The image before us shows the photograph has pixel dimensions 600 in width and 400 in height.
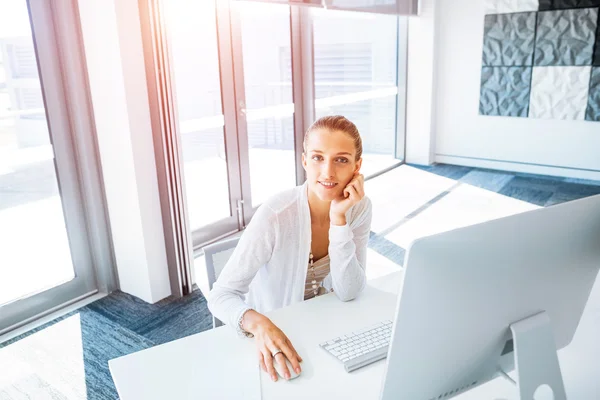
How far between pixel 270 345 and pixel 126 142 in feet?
6.18

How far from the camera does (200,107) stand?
12.3ft

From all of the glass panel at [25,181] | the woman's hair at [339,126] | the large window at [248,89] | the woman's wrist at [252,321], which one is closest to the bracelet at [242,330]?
the woman's wrist at [252,321]

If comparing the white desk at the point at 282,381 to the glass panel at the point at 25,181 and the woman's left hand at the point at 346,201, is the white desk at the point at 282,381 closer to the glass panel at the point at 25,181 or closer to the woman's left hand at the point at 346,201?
the woman's left hand at the point at 346,201

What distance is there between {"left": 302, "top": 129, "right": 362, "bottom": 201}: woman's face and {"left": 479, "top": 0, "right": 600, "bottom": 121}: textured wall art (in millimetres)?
4678

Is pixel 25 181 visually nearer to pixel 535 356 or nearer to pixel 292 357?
pixel 292 357

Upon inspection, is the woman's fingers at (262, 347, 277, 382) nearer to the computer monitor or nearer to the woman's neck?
the computer monitor

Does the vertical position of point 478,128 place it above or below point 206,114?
below

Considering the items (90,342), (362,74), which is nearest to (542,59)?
(362,74)

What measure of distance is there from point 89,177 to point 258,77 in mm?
1752

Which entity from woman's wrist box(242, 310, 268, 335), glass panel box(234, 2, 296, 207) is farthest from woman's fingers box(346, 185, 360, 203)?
glass panel box(234, 2, 296, 207)

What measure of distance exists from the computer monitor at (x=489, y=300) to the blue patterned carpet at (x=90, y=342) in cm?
173

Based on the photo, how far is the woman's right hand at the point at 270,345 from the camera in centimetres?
114

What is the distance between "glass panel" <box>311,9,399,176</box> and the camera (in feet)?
15.9

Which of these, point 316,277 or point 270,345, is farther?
point 316,277
